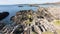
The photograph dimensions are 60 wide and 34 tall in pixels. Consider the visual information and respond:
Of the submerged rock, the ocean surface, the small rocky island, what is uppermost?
the ocean surface

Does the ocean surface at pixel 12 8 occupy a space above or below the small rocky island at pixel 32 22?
above

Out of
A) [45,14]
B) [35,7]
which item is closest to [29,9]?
[35,7]

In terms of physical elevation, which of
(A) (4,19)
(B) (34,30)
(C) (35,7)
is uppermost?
(C) (35,7)

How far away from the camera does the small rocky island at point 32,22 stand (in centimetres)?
108

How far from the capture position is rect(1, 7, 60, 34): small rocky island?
3.54ft

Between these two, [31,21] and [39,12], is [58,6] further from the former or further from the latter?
[31,21]

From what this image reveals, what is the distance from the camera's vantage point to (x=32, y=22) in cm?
110

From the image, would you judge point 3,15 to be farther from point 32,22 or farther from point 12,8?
point 32,22

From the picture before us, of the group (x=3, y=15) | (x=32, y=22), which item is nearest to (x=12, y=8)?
(x=3, y=15)

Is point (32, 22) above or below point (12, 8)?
below

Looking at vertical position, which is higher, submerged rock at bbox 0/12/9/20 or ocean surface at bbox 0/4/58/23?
ocean surface at bbox 0/4/58/23

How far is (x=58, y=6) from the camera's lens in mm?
1121

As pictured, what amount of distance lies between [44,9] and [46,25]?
0.17 metres

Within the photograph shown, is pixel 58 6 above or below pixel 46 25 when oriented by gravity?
above
